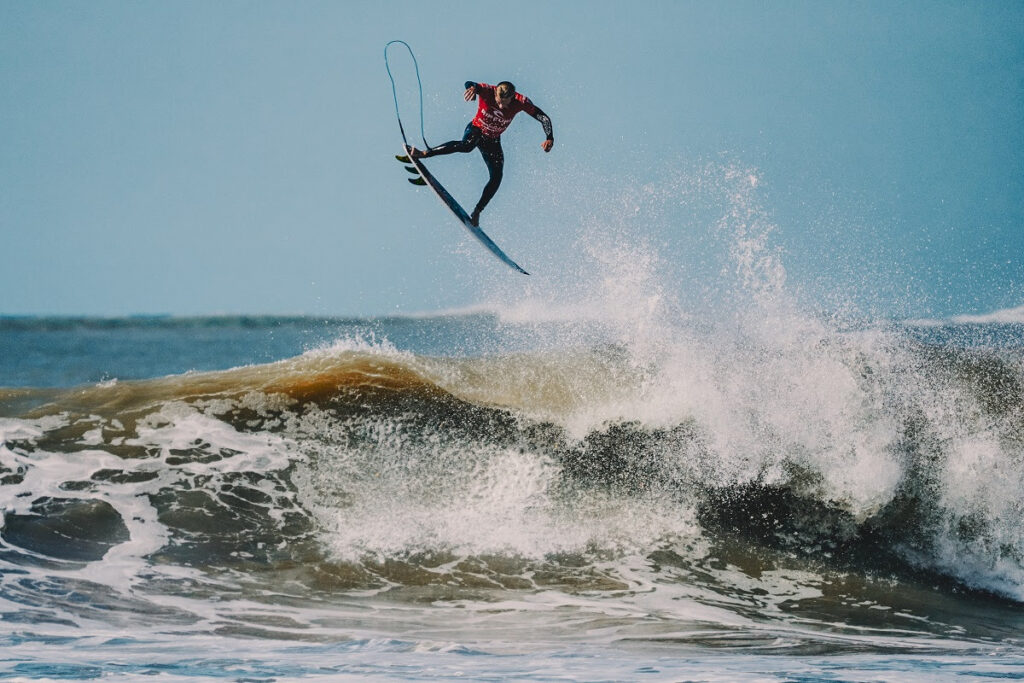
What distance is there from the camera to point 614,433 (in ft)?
27.5

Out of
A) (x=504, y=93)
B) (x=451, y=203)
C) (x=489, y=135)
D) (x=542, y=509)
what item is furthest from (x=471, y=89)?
(x=542, y=509)

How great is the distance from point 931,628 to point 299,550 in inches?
172

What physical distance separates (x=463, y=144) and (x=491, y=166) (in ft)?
1.08

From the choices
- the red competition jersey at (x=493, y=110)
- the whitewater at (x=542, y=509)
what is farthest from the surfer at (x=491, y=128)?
the whitewater at (x=542, y=509)

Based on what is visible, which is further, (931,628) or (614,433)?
(614,433)

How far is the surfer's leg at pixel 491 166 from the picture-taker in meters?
8.02

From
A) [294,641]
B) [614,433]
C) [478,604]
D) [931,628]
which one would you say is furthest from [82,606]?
[931,628]

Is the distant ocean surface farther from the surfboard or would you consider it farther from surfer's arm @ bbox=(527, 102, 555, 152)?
surfer's arm @ bbox=(527, 102, 555, 152)

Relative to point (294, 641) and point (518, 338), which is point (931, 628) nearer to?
point (294, 641)

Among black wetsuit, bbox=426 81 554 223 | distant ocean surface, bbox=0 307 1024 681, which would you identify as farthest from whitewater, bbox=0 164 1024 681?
black wetsuit, bbox=426 81 554 223

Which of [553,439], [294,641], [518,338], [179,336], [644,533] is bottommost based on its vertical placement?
[294,641]

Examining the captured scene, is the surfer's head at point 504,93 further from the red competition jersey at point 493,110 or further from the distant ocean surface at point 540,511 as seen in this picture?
the distant ocean surface at point 540,511

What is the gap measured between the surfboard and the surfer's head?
3.11 ft

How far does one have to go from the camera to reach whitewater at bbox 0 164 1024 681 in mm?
4914
